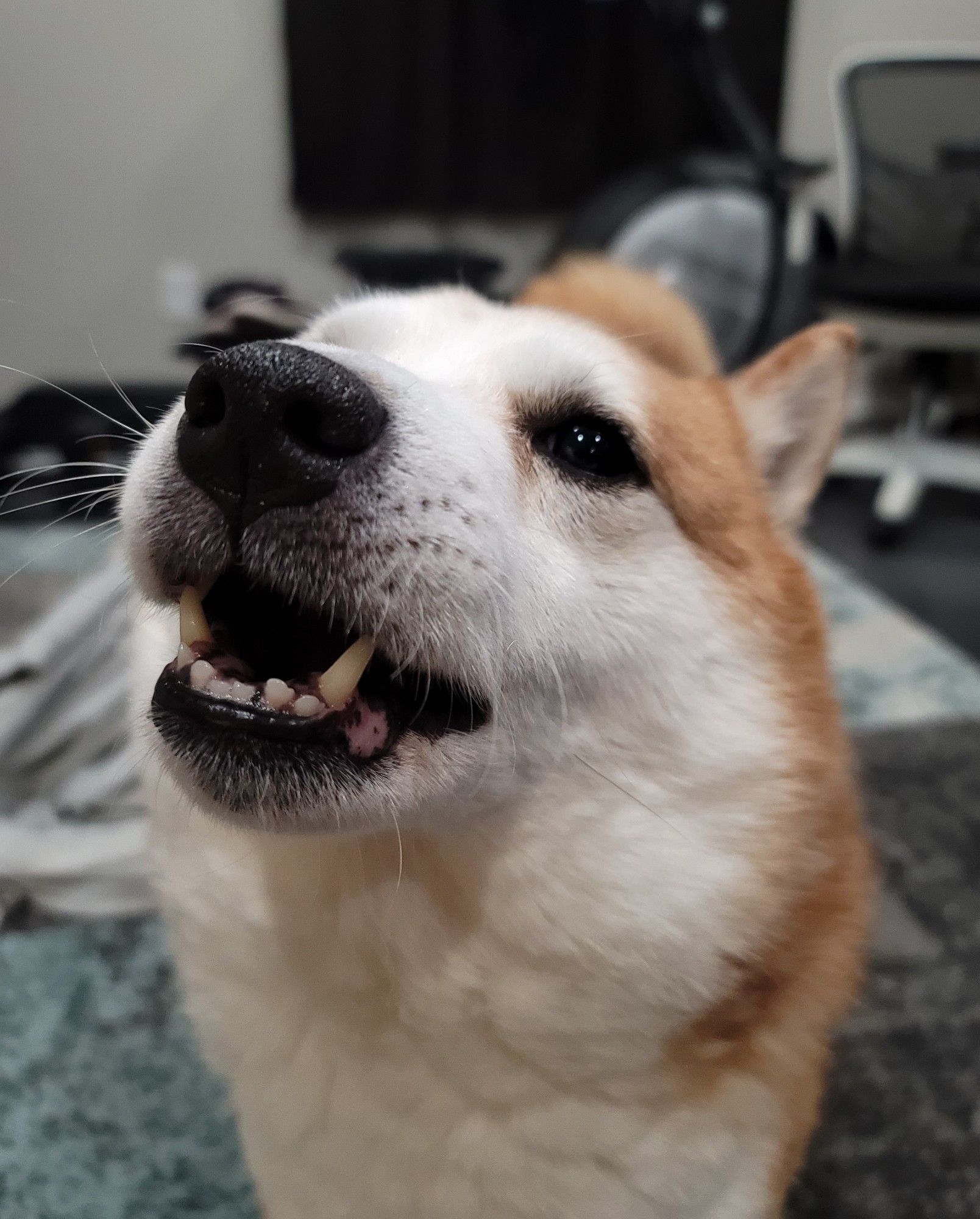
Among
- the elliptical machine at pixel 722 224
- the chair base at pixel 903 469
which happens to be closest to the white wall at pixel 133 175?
the elliptical machine at pixel 722 224

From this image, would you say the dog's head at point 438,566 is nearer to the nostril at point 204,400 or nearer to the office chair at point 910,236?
the nostril at point 204,400

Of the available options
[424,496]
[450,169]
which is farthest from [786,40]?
[424,496]

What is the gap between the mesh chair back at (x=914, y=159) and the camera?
8.51ft

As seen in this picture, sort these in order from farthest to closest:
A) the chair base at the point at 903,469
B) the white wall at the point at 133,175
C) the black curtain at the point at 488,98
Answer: the black curtain at the point at 488,98 → the chair base at the point at 903,469 → the white wall at the point at 133,175

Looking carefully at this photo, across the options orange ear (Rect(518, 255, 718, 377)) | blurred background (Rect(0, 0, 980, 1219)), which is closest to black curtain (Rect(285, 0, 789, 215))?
blurred background (Rect(0, 0, 980, 1219))

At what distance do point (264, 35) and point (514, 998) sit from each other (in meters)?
3.58

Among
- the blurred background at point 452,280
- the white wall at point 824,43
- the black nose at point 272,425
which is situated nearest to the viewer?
the black nose at point 272,425

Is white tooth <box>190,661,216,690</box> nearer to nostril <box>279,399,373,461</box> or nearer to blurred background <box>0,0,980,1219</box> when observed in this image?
nostril <box>279,399,373,461</box>

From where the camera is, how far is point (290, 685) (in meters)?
0.58

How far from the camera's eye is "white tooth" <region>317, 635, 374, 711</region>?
570mm

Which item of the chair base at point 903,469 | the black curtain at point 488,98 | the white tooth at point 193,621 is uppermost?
the black curtain at point 488,98

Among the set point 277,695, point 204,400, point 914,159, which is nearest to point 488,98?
point 914,159

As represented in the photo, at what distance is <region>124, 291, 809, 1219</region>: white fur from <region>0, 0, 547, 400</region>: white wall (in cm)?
248

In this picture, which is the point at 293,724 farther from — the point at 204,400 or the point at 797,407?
the point at 797,407
